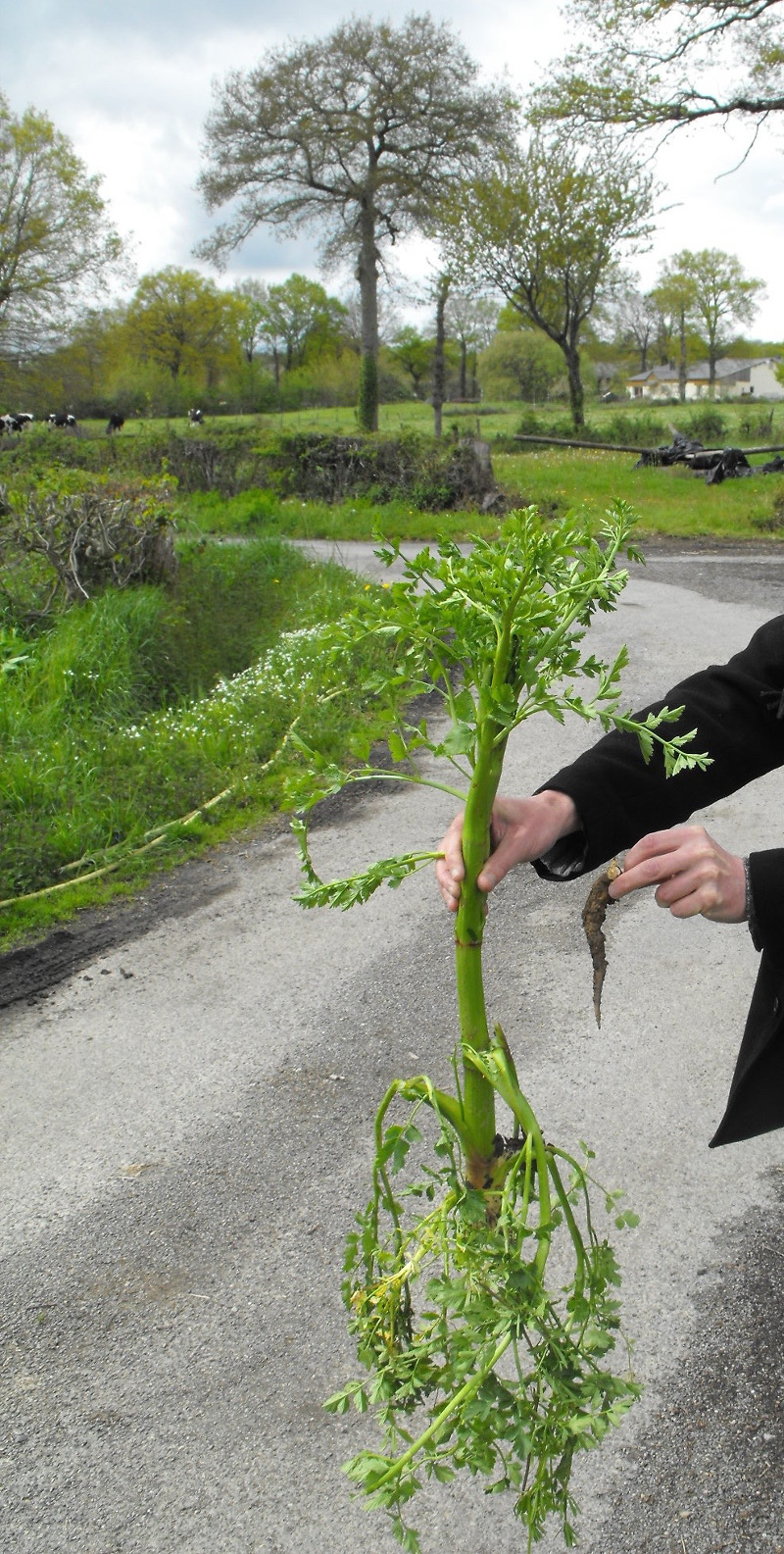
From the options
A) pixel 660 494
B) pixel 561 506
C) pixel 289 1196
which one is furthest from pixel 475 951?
pixel 660 494

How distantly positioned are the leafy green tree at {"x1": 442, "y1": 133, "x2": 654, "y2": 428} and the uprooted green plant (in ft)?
102

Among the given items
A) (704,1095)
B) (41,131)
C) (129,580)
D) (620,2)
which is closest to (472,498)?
(129,580)

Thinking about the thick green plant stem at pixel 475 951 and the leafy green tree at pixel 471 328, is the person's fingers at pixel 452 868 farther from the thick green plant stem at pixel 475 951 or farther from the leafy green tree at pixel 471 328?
the leafy green tree at pixel 471 328

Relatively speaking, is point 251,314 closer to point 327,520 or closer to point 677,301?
point 677,301

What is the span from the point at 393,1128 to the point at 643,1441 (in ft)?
3.69

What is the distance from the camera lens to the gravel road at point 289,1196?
2041 millimetres

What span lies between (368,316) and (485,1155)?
105ft

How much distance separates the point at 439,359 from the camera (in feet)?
91.7

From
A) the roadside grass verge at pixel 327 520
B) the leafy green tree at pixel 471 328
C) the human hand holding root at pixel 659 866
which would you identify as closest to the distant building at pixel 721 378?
the leafy green tree at pixel 471 328

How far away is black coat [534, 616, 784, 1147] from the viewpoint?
81.9 inches

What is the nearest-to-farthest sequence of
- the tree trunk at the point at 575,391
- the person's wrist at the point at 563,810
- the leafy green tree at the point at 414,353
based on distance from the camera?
the person's wrist at the point at 563,810
the tree trunk at the point at 575,391
the leafy green tree at the point at 414,353

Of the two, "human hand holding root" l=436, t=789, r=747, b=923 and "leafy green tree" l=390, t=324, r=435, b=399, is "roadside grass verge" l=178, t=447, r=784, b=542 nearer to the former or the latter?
"human hand holding root" l=436, t=789, r=747, b=923

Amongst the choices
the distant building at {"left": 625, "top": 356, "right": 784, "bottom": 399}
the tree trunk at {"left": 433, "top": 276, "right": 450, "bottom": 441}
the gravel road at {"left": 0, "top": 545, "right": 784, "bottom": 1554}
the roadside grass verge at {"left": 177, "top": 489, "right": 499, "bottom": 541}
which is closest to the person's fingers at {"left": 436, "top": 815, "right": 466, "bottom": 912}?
the gravel road at {"left": 0, "top": 545, "right": 784, "bottom": 1554}

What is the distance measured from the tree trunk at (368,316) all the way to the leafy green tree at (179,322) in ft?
75.7
